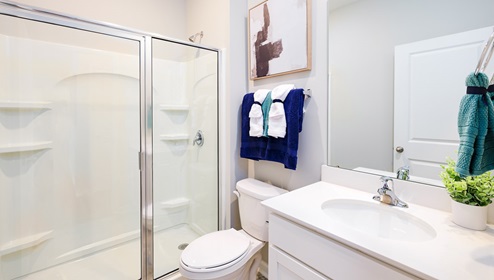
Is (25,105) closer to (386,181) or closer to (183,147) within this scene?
(183,147)

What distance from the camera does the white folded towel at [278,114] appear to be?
1379 mm

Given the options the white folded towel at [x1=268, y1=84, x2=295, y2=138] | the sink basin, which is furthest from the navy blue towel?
the sink basin

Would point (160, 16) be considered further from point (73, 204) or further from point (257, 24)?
point (73, 204)

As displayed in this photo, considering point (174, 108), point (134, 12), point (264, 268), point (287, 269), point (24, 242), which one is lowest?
point (264, 268)

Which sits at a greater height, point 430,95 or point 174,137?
point 430,95

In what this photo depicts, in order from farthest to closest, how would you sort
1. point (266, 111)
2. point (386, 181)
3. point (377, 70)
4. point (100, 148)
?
point (100, 148), point (266, 111), point (377, 70), point (386, 181)

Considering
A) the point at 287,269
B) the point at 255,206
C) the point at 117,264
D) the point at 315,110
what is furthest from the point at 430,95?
the point at 117,264

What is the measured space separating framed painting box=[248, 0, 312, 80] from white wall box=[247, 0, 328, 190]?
0.14 ft

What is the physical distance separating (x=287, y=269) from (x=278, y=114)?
2.78ft

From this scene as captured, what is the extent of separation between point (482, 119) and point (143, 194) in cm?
184

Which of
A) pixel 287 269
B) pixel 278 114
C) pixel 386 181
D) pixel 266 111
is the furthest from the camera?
pixel 266 111

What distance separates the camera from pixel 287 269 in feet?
3.15

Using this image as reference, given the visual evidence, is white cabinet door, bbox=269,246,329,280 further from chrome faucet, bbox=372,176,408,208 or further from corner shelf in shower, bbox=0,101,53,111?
corner shelf in shower, bbox=0,101,53,111

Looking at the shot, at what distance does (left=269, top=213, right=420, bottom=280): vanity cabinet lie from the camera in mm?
694
